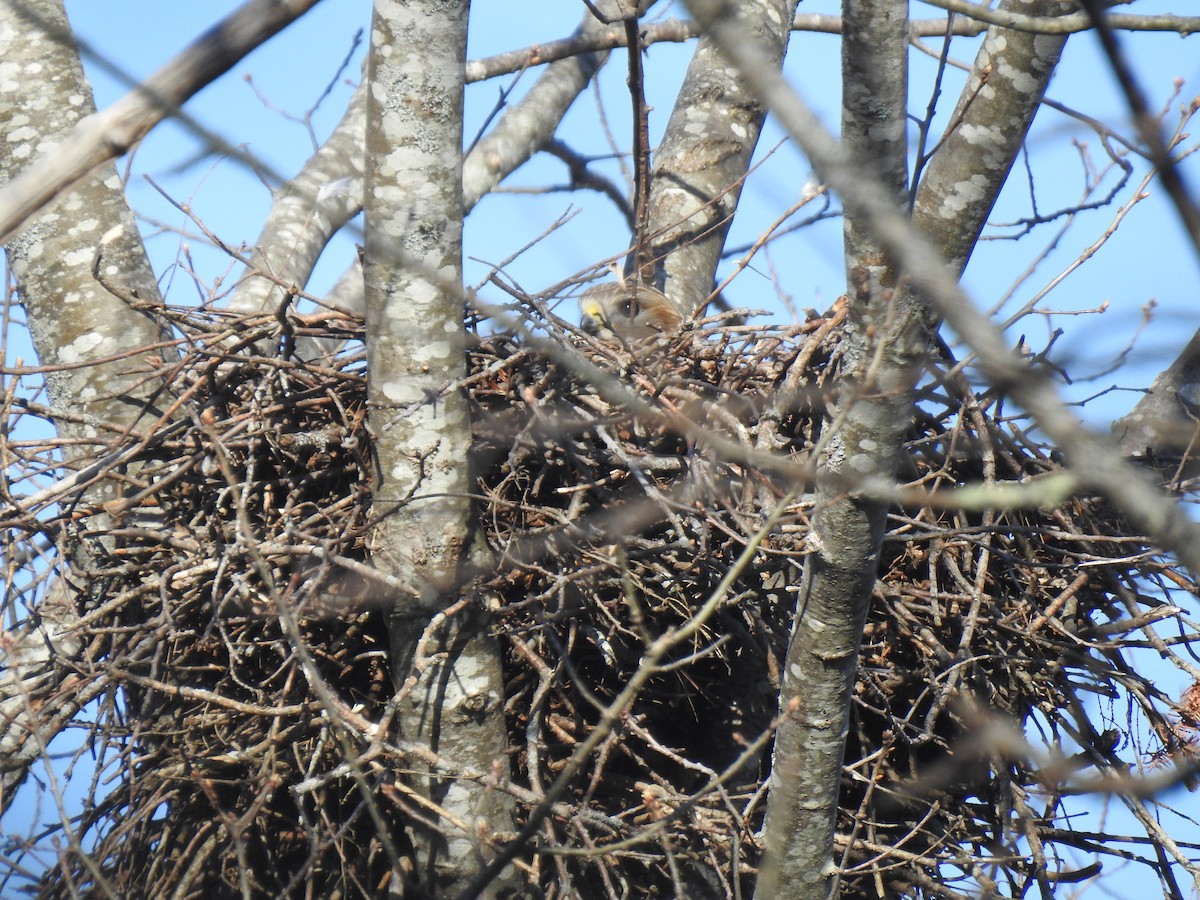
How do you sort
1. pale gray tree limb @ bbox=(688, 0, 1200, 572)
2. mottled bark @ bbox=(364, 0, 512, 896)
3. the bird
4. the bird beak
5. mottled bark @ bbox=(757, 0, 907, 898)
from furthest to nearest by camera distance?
the bird beak → the bird → mottled bark @ bbox=(364, 0, 512, 896) → mottled bark @ bbox=(757, 0, 907, 898) → pale gray tree limb @ bbox=(688, 0, 1200, 572)

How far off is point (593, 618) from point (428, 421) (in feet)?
2.13

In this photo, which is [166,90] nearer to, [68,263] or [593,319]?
[68,263]

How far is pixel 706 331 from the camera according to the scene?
2711 millimetres

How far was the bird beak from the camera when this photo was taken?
11.9 ft

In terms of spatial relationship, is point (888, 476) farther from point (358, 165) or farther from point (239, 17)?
point (358, 165)

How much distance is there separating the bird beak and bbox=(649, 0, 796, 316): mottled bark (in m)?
0.30

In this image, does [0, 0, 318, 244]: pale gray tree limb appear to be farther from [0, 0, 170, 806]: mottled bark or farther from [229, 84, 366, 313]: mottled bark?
[229, 84, 366, 313]: mottled bark

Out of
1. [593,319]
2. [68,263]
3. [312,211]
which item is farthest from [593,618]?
[312,211]

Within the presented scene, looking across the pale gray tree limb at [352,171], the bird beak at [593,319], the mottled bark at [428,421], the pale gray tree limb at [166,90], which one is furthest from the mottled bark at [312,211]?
the pale gray tree limb at [166,90]

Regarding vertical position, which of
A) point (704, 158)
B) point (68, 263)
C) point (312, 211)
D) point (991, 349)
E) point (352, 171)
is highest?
point (352, 171)

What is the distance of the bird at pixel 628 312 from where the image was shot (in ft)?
11.5

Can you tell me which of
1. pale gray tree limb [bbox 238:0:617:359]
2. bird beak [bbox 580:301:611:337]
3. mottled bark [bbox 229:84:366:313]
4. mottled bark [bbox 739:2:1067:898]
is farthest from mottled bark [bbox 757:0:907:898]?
mottled bark [bbox 229:84:366:313]

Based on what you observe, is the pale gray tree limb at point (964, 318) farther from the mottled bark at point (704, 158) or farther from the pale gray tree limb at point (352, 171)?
the pale gray tree limb at point (352, 171)

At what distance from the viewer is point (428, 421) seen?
7.34 ft
